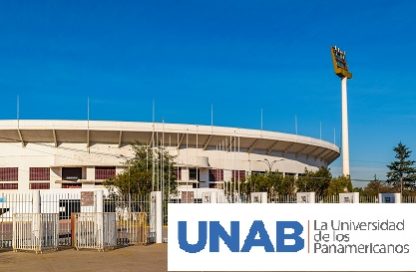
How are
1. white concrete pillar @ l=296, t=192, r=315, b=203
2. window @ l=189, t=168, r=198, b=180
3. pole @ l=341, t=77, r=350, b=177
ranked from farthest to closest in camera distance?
pole @ l=341, t=77, r=350, b=177, window @ l=189, t=168, r=198, b=180, white concrete pillar @ l=296, t=192, r=315, b=203

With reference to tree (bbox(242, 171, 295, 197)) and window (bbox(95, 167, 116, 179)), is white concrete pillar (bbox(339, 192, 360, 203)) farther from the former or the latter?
window (bbox(95, 167, 116, 179))

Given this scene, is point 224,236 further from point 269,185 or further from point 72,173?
point 72,173

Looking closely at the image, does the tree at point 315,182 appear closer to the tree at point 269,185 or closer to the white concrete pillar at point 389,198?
the tree at point 269,185

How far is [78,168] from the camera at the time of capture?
92812 millimetres

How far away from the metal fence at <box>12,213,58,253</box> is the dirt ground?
0.52 meters

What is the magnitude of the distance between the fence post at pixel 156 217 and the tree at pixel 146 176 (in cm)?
3026

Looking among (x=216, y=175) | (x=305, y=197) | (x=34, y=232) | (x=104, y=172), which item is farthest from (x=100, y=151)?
(x=34, y=232)

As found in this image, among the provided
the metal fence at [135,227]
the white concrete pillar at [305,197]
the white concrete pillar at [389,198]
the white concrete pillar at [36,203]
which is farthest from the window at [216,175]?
the white concrete pillar at [36,203]

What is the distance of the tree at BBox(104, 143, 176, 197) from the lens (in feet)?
216

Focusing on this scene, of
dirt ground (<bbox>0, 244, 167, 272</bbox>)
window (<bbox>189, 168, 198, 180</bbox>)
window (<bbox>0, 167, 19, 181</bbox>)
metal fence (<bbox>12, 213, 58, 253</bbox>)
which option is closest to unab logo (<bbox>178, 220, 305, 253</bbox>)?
dirt ground (<bbox>0, 244, 167, 272</bbox>)

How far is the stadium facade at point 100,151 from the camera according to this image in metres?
90.8

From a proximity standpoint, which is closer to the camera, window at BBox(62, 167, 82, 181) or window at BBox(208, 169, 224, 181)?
window at BBox(62, 167, 82, 181)

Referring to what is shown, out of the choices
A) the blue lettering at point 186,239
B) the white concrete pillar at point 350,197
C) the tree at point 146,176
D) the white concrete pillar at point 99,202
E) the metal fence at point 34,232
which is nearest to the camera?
the blue lettering at point 186,239

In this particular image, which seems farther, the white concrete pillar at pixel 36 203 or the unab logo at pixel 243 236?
the white concrete pillar at pixel 36 203
